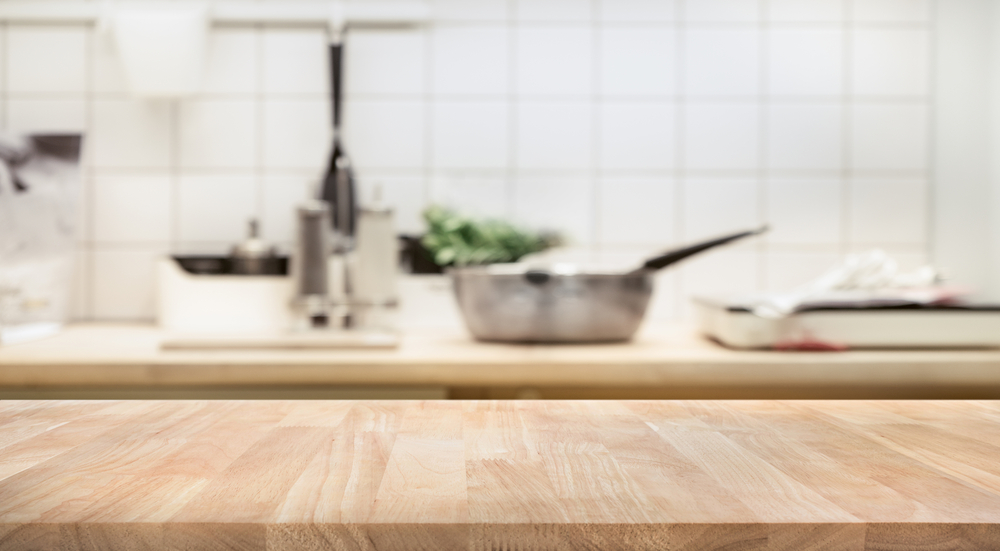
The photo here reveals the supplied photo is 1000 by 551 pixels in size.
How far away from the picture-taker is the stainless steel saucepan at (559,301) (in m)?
1.03

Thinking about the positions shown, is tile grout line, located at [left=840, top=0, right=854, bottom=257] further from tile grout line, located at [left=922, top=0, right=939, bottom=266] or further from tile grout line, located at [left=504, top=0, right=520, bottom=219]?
tile grout line, located at [left=504, top=0, right=520, bottom=219]

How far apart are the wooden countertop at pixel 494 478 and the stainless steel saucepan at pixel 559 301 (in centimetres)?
60

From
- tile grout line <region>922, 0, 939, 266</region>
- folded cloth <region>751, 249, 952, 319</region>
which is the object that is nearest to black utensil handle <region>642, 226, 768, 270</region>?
folded cloth <region>751, 249, 952, 319</region>

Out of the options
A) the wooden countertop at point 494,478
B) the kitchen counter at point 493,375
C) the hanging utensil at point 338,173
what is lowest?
the kitchen counter at point 493,375

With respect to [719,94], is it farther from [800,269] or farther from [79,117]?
[79,117]

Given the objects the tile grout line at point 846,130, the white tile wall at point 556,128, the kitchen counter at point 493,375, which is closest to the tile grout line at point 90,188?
the white tile wall at point 556,128

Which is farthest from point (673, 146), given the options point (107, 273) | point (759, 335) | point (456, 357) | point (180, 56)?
point (107, 273)

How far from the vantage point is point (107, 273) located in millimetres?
1397

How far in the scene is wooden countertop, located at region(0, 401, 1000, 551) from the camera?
236mm

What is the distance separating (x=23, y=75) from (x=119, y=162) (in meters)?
0.27

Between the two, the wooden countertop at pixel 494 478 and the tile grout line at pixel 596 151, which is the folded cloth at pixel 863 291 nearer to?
the tile grout line at pixel 596 151

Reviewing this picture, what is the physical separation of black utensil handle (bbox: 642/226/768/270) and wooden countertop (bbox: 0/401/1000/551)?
60cm

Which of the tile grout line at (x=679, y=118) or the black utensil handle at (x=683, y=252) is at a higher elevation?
the tile grout line at (x=679, y=118)

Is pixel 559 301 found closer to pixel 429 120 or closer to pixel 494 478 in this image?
pixel 429 120
